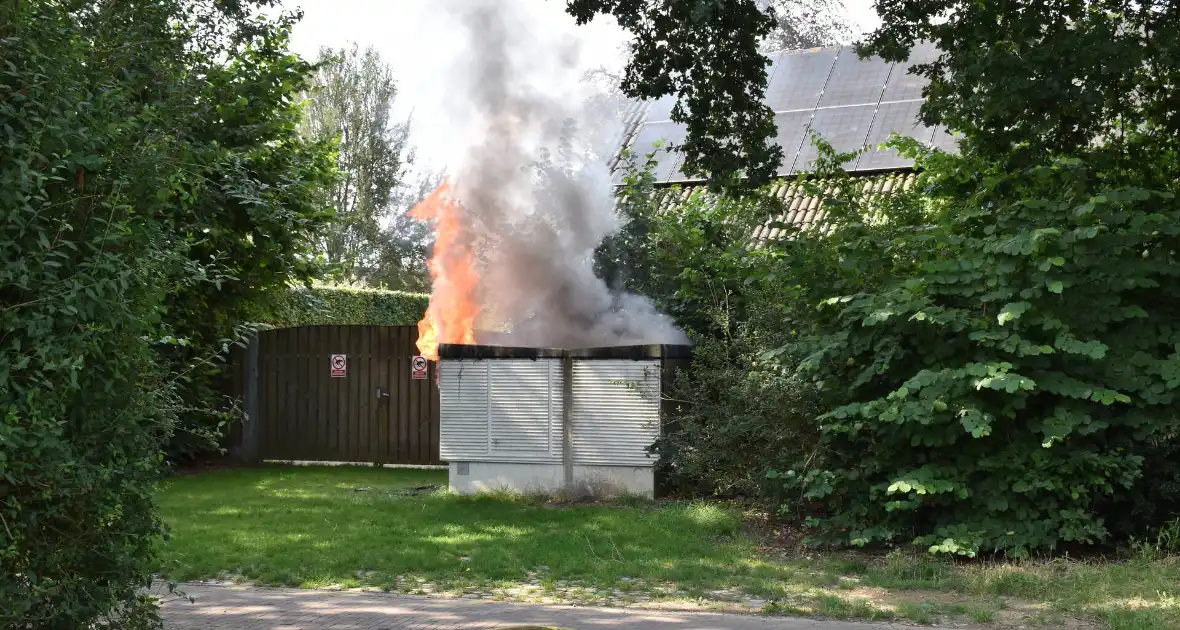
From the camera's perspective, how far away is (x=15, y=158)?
4.43m

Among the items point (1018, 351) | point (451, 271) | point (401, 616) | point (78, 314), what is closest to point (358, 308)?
point (451, 271)

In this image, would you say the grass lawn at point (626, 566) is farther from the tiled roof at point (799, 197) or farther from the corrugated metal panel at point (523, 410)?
the tiled roof at point (799, 197)

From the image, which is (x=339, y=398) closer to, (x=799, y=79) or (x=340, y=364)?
(x=340, y=364)

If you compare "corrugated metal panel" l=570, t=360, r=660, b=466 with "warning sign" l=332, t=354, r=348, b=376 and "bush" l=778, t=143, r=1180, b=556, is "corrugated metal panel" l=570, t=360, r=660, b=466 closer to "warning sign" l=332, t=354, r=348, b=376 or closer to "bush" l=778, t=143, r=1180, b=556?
"bush" l=778, t=143, r=1180, b=556

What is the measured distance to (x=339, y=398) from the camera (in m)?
17.4

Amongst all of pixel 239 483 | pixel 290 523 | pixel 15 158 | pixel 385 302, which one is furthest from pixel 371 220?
pixel 15 158

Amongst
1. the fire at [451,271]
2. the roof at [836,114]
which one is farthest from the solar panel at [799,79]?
the fire at [451,271]

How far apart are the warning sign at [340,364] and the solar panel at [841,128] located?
9106 millimetres

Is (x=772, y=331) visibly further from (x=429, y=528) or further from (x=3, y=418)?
(x=3, y=418)

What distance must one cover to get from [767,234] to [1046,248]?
10.4 meters

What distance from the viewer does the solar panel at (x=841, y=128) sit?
21.0 metres

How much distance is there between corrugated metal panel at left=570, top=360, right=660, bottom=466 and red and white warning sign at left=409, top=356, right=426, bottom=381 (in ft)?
14.1

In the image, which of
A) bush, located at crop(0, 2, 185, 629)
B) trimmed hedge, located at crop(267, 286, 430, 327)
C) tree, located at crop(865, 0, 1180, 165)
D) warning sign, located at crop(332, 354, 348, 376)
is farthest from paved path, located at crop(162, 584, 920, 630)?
trimmed hedge, located at crop(267, 286, 430, 327)

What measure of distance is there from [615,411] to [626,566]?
408 centimetres
